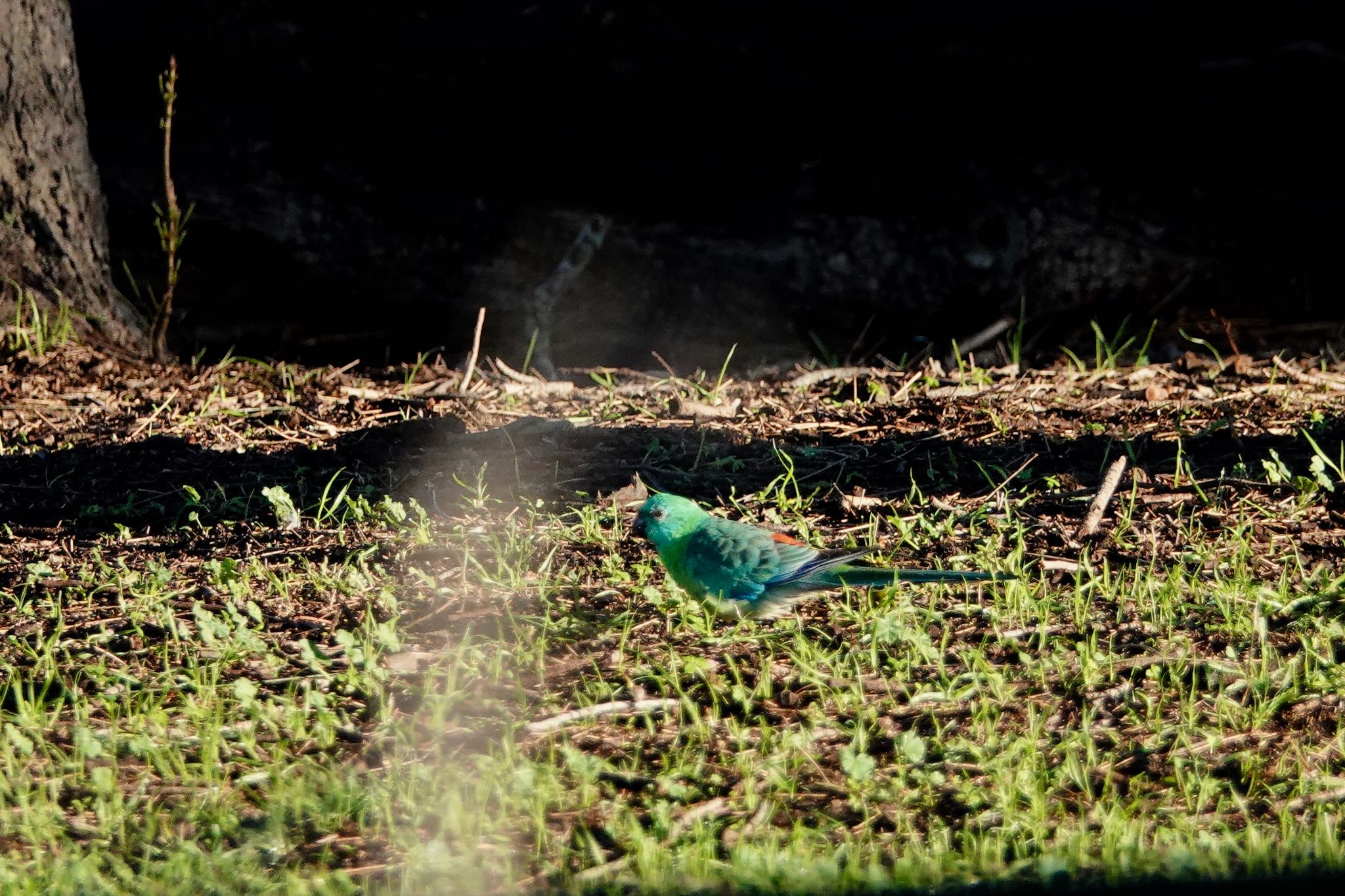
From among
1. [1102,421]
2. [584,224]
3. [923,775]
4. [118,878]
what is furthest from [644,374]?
[118,878]

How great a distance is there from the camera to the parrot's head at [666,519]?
343cm

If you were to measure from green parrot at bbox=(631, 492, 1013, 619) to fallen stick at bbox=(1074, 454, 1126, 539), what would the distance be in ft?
1.88

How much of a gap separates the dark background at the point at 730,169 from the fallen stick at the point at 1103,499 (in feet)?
7.45

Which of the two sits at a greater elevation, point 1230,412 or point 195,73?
point 195,73

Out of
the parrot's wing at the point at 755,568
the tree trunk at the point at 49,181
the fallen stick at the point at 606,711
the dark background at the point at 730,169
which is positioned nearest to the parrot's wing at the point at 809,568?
the parrot's wing at the point at 755,568

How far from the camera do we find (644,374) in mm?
5816

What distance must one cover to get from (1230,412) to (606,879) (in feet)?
10.9

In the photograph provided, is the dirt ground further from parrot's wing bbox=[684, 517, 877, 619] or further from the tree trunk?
the tree trunk

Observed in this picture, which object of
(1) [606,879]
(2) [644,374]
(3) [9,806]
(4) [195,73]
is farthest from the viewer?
(4) [195,73]

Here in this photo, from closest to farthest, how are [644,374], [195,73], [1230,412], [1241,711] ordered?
1. [1241,711]
2. [1230,412]
3. [644,374]
4. [195,73]

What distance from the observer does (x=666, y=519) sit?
A: 3445mm

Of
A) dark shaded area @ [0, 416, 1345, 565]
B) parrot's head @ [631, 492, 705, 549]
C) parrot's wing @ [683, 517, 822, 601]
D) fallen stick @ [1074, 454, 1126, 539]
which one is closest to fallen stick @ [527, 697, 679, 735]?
parrot's wing @ [683, 517, 822, 601]

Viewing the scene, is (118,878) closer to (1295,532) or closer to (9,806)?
(9,806)

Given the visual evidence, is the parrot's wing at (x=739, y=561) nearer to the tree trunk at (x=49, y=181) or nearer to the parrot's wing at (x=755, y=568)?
the parrot's wing at (x=755, y=568)
